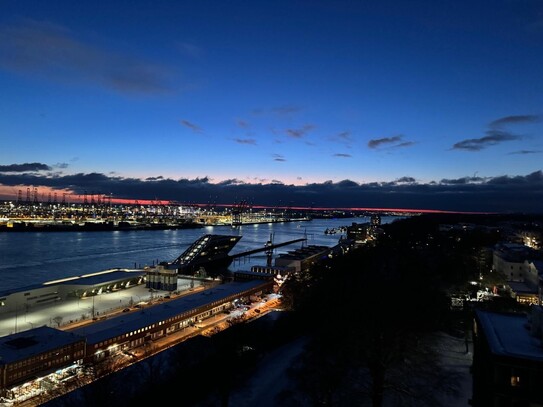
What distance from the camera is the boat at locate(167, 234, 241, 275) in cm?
1270

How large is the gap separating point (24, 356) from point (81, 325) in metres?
1.83

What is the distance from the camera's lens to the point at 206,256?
13625 millimetres

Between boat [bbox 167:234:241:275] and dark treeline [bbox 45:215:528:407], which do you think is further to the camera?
boat [bbox 167:234:241:275]

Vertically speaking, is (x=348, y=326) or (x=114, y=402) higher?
(x=348, y=326)

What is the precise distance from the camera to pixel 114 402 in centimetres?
345

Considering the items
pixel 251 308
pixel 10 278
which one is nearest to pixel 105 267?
pixel 10 278

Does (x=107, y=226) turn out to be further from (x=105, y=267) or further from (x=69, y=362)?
(x=69, y=362)

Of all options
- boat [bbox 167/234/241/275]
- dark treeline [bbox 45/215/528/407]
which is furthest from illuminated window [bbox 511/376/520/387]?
boat [bbox 167/234/241/275]

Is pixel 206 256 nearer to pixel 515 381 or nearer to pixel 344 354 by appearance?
pixel 344 354

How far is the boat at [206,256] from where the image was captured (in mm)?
12703

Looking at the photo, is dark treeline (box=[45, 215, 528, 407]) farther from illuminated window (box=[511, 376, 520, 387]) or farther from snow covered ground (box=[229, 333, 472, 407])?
illuminated window (box=[511, 376, 520, 387])

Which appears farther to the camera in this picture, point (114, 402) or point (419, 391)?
point (419, 391)

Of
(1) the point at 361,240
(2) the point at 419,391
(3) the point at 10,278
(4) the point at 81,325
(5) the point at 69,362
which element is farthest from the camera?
(1) the point at 361,240

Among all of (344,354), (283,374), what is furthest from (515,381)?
(283,374)
